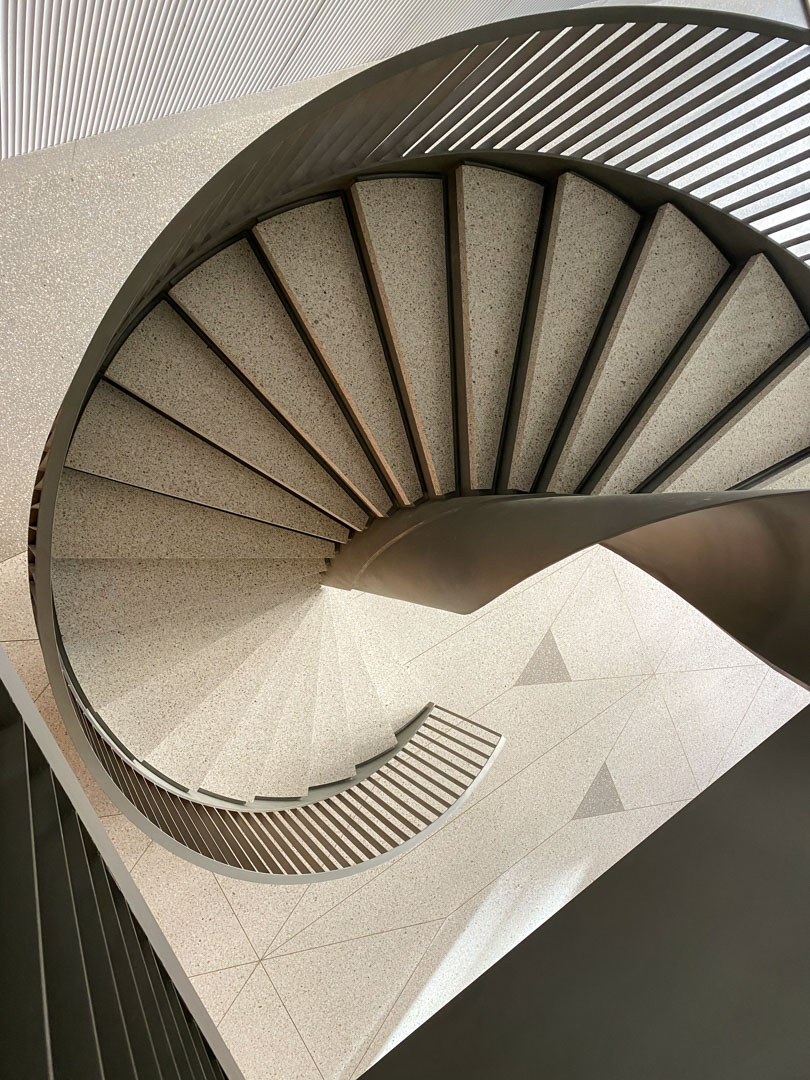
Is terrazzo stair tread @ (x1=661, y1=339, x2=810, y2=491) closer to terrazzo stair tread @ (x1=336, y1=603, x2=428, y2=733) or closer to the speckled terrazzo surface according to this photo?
terrazzo stair tread @ (x1=336, y1=603, x2=428, y2=733)

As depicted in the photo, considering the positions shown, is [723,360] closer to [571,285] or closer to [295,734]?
[571,285]

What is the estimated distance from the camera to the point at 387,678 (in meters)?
5.36

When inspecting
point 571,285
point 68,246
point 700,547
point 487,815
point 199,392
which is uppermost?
point 68,246

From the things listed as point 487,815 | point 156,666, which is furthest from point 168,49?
point 487,815

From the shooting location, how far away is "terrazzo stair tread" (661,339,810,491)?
11.8 feet

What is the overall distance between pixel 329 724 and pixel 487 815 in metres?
1.44

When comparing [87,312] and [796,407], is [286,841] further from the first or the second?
[796,407]

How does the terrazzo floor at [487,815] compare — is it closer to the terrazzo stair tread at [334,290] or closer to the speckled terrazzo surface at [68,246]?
the speckled terrazzo surface at [68,246]

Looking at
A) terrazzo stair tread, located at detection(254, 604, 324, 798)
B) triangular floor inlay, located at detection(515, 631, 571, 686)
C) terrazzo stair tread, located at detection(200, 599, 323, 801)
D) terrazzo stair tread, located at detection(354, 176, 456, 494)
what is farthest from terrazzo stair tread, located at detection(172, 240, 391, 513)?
triangular floor inlay, located at detection(515, 631, 571, 686)

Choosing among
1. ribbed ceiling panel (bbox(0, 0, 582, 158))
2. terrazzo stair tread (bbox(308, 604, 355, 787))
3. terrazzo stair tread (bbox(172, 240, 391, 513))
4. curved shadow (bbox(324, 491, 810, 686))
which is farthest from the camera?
terrazzo stair tread (bbox(308, 604, 355, 787))

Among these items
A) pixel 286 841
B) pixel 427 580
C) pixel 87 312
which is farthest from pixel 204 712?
pixel 87 312

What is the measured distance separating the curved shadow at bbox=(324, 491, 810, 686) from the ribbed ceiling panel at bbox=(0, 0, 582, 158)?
1.84 meters

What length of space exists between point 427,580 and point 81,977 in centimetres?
225

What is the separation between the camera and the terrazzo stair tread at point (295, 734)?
4.66 metres
